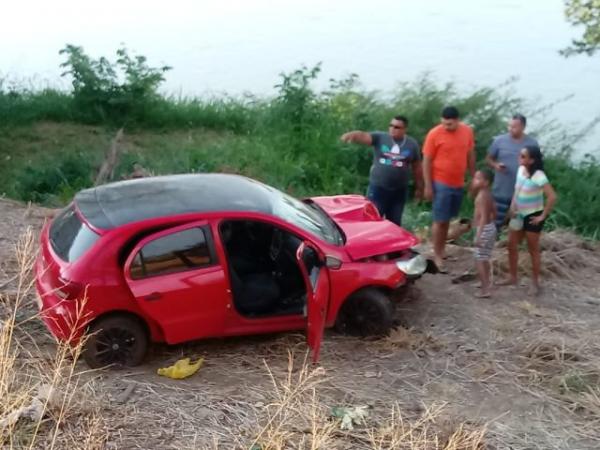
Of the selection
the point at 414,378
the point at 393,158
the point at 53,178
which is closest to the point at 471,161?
the point at 393,158

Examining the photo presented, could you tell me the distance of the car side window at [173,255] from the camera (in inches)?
235

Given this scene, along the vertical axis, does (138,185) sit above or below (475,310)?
above

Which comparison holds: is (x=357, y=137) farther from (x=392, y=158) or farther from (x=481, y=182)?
(x=481, y=182)

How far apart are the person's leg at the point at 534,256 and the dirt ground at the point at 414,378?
12cm

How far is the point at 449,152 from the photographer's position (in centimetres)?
801

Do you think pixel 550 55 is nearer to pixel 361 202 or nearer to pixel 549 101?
pixel 549 101

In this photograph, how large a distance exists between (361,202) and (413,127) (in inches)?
282

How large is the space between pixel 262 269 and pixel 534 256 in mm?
2588

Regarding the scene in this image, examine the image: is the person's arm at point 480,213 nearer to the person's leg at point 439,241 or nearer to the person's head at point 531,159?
the person's head at point 531,159

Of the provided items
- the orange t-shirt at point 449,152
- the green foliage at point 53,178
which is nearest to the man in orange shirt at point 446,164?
the orange t-shirt at point 449,152

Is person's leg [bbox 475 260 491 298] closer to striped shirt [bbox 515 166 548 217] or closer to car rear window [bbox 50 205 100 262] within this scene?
striped shirt [bbox 515 166 548 217]

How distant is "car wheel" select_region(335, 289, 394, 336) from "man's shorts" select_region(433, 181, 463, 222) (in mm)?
1689

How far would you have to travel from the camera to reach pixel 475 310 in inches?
287

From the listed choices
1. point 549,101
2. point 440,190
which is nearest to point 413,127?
point 549,101
